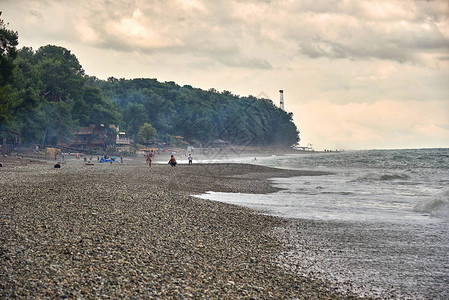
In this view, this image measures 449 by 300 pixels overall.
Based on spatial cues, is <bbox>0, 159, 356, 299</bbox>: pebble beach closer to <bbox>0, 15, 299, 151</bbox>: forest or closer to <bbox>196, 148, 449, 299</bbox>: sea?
<bbox>196, 148, 449, 299</bbox>: sea

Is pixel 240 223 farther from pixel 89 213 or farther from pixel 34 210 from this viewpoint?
pixel 34 210

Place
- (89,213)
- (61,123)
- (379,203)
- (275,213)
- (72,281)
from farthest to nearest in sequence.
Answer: (61,123), (379,203), (275,213), (89,213), (72,281)

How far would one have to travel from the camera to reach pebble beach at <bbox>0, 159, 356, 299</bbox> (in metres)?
7.52

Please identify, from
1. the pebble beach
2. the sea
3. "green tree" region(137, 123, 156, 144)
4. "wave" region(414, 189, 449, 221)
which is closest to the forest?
"green tree" region(137, 123, 156, 144)

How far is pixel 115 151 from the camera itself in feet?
329

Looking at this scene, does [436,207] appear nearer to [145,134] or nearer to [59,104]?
[59,104]

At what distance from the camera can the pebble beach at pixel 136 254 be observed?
7516 millimetres

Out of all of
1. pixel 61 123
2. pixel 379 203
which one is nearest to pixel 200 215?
pixel 379 203

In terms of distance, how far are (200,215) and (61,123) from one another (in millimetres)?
80305

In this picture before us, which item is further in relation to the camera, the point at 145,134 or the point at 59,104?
the point at 145,134

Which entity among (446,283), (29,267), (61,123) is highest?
(61,123)

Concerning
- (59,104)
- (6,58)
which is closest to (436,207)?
(6,58)

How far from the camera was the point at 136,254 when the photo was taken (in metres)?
9.68

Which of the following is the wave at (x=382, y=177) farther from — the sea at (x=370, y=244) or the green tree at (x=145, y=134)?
the green tree at (x=145, y=134)
